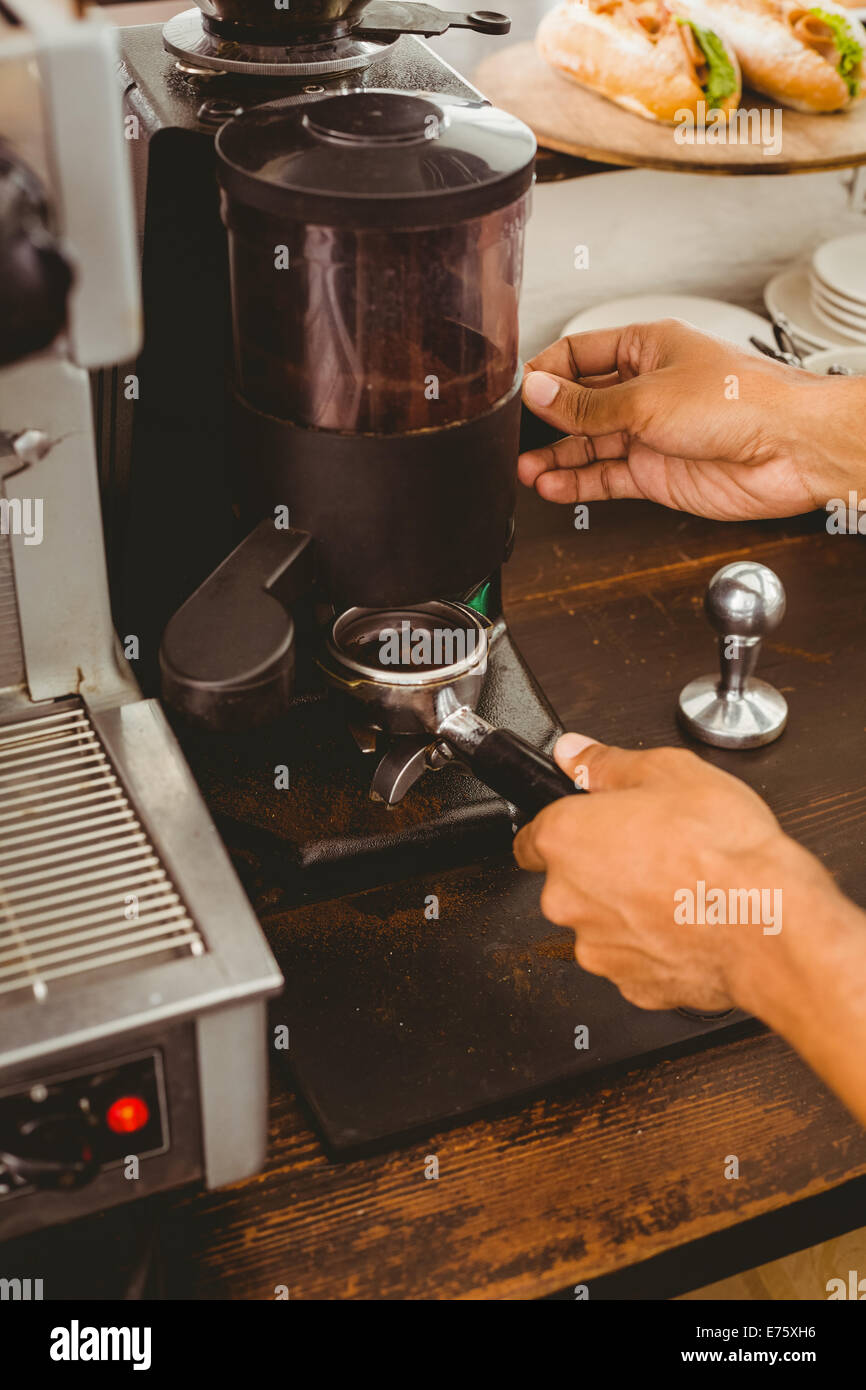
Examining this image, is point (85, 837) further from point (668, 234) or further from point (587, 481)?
point (668, 234)

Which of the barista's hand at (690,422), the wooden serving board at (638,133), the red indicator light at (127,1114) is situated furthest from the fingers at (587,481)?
the red indicator light at (127,1114)

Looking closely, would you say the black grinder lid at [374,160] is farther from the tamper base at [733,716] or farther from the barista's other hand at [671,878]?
the tamper base at [733,716]

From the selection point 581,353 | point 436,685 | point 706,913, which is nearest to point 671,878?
point 706,913

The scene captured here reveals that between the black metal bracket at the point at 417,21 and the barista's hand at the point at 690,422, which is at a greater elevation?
the black metal bracket at the point at 417,21

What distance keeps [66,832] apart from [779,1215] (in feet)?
1.55

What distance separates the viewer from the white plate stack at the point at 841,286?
4.70ft

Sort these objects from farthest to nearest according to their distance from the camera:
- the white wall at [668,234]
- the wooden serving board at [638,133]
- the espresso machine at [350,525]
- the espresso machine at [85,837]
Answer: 1. the white wall at [668,234]
2. the wooden serving board at [638,133]
3. the espresso machine at [350,525]
4. the espresso machine at [85,837]

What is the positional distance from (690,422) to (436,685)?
15.3 inches

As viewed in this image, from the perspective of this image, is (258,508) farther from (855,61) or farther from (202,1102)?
(855,61)

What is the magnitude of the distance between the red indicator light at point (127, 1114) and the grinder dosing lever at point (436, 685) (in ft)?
0.95

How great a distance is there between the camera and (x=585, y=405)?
1.04m

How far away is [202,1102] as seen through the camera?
0.63 metres

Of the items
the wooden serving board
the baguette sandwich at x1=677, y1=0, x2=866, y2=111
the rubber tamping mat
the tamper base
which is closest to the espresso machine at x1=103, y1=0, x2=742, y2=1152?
the rubber tamping mat

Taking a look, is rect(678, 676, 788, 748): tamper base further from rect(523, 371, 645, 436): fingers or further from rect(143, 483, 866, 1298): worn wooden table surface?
rect(523, 371, 645, 436): fingers
